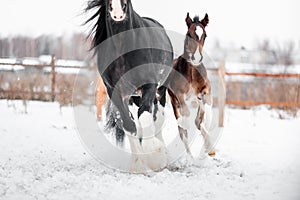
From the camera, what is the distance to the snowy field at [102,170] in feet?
4.47

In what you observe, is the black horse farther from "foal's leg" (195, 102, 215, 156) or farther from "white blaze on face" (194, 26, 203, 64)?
"foal's leg" (195, 102, 215, 156)

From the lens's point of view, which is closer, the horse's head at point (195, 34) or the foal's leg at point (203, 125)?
the horse's head at point (195, 34)

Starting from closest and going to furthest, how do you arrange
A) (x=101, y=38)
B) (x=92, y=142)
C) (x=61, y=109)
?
(x=101, y=38)
(x=92, y=142)
(x=61, y=109)

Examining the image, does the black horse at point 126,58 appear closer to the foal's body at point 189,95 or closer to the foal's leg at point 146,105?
the foal's leg at point 146,105

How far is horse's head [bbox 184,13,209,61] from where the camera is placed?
177cm

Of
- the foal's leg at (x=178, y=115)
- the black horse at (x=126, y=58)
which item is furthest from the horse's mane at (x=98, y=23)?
the foal's leg at (x=178, y=115)

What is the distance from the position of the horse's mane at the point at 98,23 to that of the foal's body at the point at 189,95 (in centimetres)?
47

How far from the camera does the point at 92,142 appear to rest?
198 centimetres

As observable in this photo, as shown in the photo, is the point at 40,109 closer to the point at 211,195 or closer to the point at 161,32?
the point at 161,32

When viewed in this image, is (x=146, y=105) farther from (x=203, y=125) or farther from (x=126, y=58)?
(x=203, y=125)

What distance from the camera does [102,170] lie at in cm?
168

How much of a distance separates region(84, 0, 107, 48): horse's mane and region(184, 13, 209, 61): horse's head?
0.42 metres

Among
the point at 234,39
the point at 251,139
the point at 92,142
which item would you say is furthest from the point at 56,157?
the point at 251,139

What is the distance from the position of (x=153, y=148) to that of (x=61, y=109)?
75 centimetres
